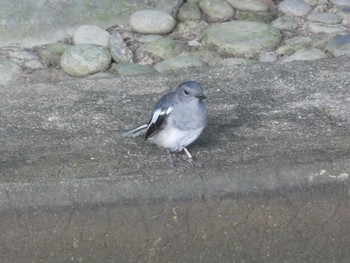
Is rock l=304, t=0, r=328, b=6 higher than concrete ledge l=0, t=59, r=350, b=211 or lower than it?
lower

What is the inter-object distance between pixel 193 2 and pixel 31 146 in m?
3.55

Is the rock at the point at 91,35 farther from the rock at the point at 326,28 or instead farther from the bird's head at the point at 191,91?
the bird's head at the point at 191,91

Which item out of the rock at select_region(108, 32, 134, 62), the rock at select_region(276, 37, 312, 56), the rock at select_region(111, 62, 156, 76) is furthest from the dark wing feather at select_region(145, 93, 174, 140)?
the rock at select_region(276, 37, 312, 56)

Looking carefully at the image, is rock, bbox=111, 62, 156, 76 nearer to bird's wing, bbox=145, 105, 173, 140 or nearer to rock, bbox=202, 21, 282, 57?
rock, bbox=202, 21, 282, 57

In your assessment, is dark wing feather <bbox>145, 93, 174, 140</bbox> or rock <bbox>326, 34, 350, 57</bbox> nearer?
dark wing feather <bbox>145, 93, 174, 140</bbox>

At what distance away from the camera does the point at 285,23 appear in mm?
7316

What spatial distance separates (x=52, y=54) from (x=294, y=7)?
2089 mm

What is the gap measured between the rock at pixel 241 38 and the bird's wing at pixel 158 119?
9.20 feet

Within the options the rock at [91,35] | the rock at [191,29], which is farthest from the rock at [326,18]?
the rock at [91,35]

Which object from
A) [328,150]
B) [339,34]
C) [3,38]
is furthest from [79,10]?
[328,150]

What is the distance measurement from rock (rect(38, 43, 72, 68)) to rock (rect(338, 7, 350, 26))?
2.28m

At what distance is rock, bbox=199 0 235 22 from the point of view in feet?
24.5

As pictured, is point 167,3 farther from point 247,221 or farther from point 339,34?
point 247,221

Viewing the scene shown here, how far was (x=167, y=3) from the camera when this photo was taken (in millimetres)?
7488
